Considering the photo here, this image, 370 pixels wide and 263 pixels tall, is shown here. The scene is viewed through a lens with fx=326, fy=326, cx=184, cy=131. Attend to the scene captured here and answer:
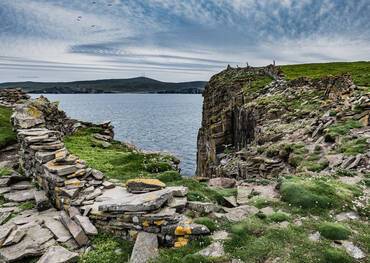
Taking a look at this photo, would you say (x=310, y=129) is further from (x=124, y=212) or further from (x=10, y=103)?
(x=10, y=103)

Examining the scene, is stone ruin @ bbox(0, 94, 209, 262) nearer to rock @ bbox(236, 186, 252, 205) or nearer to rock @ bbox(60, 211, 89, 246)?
rock @ bbox(60, 211, 89, 246)

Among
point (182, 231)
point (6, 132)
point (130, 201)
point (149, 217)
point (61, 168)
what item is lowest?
point (182, 231)

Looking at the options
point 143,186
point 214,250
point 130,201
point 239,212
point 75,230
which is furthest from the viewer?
point 143,186

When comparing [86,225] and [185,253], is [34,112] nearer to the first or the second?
[86,225]

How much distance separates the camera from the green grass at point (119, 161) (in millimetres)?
19983

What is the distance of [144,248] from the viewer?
11.8 meters

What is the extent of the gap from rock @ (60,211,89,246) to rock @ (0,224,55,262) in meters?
0.71

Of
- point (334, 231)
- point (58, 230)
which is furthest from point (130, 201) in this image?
point (334, 231)

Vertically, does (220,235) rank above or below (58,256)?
above

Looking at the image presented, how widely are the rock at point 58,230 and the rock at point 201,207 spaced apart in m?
5.07

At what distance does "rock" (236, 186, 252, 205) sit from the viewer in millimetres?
16305

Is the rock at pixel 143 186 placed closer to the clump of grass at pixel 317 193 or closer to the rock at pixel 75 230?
the rock at pixel 75 230

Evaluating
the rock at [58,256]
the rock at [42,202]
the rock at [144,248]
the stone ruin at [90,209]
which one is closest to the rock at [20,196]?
the stone ruin at [90,209]

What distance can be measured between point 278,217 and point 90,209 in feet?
26.2
